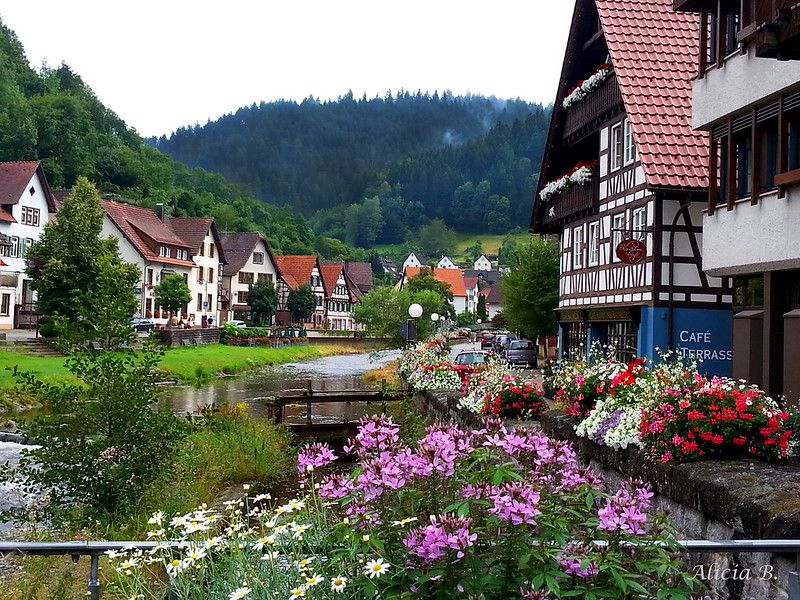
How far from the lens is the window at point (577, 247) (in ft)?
98.1

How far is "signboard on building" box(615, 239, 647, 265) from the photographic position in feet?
74.0

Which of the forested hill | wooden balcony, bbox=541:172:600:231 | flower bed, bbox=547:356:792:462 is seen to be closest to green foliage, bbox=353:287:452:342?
wooden balcony, bbox=541:172:600:231

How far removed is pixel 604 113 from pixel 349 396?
34.0 feet

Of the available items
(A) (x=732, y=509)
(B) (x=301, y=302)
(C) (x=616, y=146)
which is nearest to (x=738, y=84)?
(C) (x=616, y=146)

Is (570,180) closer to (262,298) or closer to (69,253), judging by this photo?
(69,253)

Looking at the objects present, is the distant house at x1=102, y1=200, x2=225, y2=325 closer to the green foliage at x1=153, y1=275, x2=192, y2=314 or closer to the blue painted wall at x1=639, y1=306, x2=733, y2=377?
the green foliage at x1=153, y1=275, x2=192, y2=314

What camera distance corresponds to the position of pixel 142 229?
3159 inches

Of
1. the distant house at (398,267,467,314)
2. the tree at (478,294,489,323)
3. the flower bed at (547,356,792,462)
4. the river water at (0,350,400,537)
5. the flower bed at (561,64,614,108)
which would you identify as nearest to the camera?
the flower bed at (547,356,792,462)

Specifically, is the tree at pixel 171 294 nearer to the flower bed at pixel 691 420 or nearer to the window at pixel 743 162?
the window at pixel 743 162

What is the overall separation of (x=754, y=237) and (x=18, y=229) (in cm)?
5674

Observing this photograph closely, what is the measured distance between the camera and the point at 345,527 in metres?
4.16

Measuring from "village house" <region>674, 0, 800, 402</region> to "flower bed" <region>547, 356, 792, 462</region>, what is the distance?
485 cm

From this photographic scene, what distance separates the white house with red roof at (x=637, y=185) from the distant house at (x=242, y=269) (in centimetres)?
7183

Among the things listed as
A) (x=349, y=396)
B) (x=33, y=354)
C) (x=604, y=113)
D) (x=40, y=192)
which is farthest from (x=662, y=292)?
(x=40, y=192)
